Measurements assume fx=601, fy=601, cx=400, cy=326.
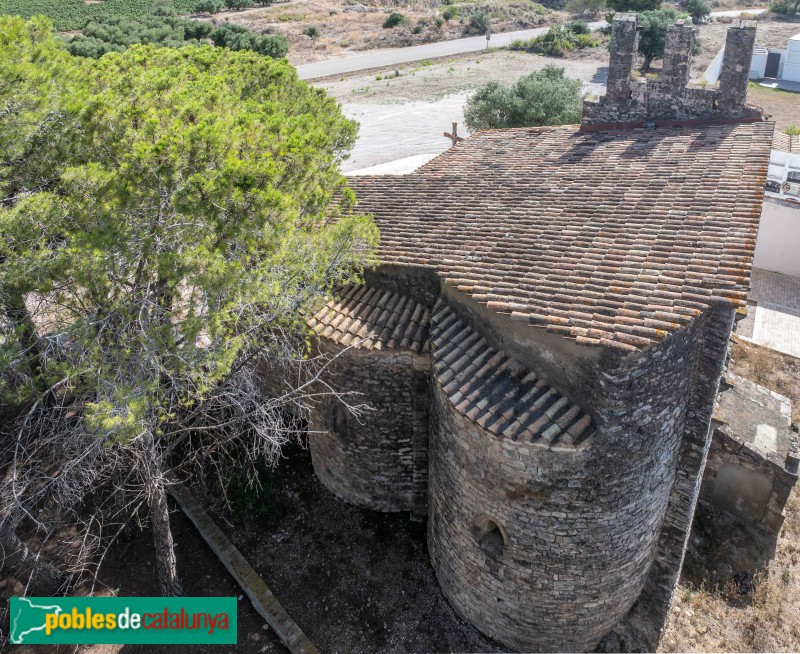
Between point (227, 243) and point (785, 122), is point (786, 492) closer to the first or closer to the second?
point (227, 243)

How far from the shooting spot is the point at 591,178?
36.2 feet

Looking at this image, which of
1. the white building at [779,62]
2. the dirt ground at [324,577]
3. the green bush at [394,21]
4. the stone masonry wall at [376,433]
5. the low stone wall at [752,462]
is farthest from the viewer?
the green bush at [394,21]

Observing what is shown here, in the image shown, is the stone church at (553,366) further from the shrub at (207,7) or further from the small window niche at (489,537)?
the shrub at (207,7)

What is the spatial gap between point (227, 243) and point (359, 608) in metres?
6.37

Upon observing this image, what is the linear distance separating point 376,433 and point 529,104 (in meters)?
18.4

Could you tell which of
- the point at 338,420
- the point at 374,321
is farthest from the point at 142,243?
the point at 338,420

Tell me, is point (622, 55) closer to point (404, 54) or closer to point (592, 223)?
point (592, 223)

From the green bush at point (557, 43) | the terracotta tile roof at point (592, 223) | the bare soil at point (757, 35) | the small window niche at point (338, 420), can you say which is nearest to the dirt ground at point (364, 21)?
the green bush at point (557, 43)

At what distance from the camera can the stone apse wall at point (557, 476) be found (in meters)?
7.30

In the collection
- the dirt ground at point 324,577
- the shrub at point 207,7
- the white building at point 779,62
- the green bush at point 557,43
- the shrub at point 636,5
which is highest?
the shrub at point 207,7

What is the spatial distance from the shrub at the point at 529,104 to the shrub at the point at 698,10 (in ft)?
148

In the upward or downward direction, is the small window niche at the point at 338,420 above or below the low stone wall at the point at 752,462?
above

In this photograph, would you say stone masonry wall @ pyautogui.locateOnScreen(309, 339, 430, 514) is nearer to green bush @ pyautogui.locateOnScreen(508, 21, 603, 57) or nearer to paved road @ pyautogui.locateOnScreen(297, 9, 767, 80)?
paved road @ pyautogui.locateOnScreen(297, 9, 767, 80)

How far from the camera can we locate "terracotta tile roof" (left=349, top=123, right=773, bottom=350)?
7230 mm
